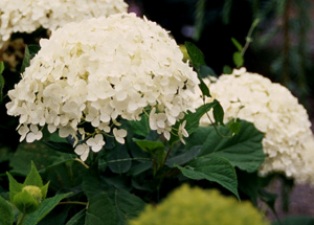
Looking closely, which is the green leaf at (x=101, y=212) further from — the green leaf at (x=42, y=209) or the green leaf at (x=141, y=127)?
the green leaf at (x=141, y=127)

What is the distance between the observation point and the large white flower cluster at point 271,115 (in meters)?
1.80

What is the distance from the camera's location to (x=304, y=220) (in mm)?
2551

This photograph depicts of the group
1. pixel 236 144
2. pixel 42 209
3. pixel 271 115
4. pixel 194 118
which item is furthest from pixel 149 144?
pixel 271 115

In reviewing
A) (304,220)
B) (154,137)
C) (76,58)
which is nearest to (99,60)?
(76,58)

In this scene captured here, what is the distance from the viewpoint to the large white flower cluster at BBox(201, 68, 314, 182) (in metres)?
1.80

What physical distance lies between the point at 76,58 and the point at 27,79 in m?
0.10

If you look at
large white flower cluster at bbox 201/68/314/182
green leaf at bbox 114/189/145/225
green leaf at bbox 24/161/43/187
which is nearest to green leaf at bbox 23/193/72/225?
green leaf at bbox 24/161/43/187

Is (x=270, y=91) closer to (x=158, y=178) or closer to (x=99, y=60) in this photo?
(x=158, y=178)

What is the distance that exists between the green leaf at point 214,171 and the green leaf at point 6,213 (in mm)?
333

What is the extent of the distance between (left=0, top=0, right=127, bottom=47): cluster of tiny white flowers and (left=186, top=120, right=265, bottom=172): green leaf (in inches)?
15.1

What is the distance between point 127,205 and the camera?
1458mm

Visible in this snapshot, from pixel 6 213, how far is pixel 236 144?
649 mm

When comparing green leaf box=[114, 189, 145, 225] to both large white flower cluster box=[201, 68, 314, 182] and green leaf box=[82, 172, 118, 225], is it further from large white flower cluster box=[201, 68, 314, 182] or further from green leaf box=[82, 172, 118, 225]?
large white flower cluster box=[201, 68, 314, 182]

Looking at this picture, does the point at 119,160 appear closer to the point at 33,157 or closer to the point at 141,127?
the point at 141,127
